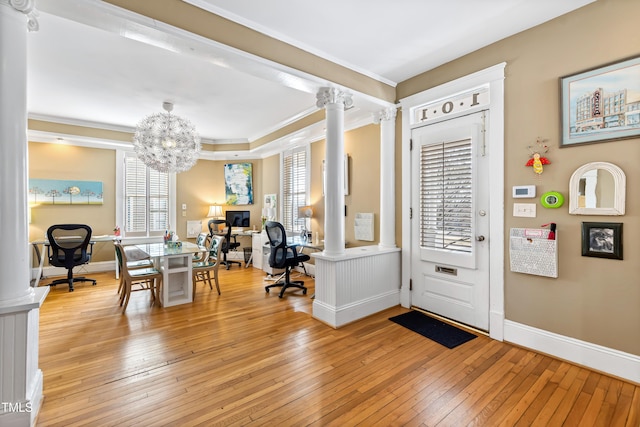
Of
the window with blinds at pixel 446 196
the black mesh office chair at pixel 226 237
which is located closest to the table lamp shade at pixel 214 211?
the black mesh office chair at pixel 226 237

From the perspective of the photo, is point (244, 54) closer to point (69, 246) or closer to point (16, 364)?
point (16, 364)

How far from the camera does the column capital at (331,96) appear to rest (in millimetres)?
3213

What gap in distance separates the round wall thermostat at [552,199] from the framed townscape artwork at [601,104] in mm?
416

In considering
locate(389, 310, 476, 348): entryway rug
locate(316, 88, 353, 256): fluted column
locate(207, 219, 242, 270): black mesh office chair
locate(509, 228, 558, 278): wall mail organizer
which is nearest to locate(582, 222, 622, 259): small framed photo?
locate(509, 228, 558, 278): wall mail organizer

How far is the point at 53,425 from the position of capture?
1.70m

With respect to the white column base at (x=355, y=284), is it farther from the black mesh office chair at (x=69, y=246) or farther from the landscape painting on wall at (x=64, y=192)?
the landscape painting on wall at (x=64, y=192)

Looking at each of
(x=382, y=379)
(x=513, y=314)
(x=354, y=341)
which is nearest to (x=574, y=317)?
(x=513, y=314)

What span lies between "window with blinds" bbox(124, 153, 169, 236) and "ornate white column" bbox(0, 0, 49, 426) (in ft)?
16.7

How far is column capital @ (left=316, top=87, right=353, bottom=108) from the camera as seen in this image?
3213 mm

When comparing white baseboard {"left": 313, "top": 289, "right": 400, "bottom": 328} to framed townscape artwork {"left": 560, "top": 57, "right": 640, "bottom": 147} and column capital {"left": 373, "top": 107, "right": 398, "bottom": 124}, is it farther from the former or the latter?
framed townscape artwork {"left": 560, "top": 57, "right": 640, "bottom": 147}

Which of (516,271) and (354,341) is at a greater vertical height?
(516,271)

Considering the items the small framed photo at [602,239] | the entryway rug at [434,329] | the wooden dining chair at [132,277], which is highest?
the small framed photo at [602,239]

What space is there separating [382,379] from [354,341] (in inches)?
24.9

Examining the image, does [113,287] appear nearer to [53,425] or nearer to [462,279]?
[53,425]
